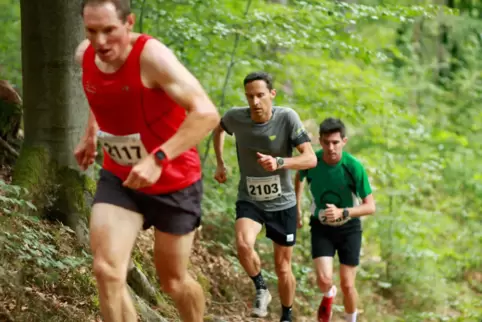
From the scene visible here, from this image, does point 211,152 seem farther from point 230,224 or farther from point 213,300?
point 213,300

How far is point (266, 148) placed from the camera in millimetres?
7105

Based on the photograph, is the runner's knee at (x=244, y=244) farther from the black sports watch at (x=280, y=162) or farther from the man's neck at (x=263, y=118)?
the man's neck at (x=263, y=118)

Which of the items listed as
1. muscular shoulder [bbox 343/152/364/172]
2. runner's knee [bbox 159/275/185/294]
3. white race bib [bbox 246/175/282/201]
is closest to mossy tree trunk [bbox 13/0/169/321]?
runner's knee [bbox 159/275/185/294]

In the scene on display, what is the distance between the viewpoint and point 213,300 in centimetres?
814

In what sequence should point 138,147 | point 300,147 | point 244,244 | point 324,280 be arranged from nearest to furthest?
1. point 138,147
2. point 300,147
3. point 244,244
4. point 324,280

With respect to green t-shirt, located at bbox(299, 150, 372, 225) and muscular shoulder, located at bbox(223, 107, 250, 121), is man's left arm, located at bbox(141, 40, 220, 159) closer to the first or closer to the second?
muscular shoulder, located at bbox(223, 107, 250, 121)

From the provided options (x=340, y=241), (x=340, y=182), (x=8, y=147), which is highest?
(x=8, y=147)

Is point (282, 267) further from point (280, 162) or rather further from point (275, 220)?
point (280, 162)

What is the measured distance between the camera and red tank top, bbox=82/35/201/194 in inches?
159

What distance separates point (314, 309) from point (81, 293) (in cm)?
484

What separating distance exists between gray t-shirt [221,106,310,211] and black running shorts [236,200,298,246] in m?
0.05

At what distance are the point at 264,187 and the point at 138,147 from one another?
3.07 metres

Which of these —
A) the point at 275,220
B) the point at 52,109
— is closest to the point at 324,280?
the point at 275,220

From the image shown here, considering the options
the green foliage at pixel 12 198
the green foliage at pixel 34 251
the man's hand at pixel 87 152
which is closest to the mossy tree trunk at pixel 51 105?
Result: the green foliage at pixel 12 198
